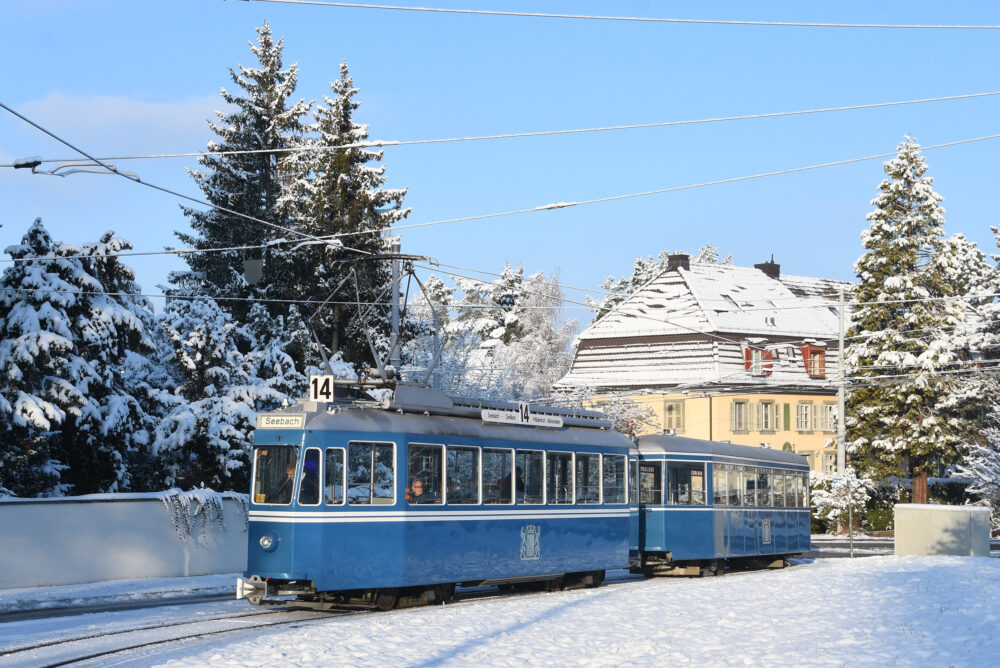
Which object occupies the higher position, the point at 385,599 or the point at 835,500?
the point at 835,500

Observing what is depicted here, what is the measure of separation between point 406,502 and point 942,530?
64.0 feet

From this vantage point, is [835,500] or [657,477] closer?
[657,477]

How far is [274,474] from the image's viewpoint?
60.7 ft

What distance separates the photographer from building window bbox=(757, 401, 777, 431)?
66125 millimetres

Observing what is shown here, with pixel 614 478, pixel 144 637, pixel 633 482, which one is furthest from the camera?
pixel 633 482

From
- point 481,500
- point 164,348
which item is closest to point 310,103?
point 164,348

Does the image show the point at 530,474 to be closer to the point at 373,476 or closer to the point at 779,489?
the point at 373,476

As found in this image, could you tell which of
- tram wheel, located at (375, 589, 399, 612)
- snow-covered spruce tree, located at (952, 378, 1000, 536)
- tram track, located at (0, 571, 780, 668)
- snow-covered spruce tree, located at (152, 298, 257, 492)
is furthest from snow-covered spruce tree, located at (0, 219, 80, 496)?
snow-covered spruce tree, located at (952, 378, 1000, 536)

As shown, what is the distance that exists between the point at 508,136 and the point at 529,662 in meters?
10.6

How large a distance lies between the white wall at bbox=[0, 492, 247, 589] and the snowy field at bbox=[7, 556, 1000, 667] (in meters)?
1.62

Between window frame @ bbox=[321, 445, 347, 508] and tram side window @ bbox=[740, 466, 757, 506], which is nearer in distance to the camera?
window frame @ bbox=[321, 445, 347, 508]

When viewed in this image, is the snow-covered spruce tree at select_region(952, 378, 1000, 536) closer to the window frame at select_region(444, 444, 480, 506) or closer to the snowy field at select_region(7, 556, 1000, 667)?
the snowy field at select_region(7, 556, 1000, 667)

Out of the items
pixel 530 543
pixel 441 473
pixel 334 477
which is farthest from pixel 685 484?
pixel 334 477

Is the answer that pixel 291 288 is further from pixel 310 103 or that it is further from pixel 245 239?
pixel 310 103
